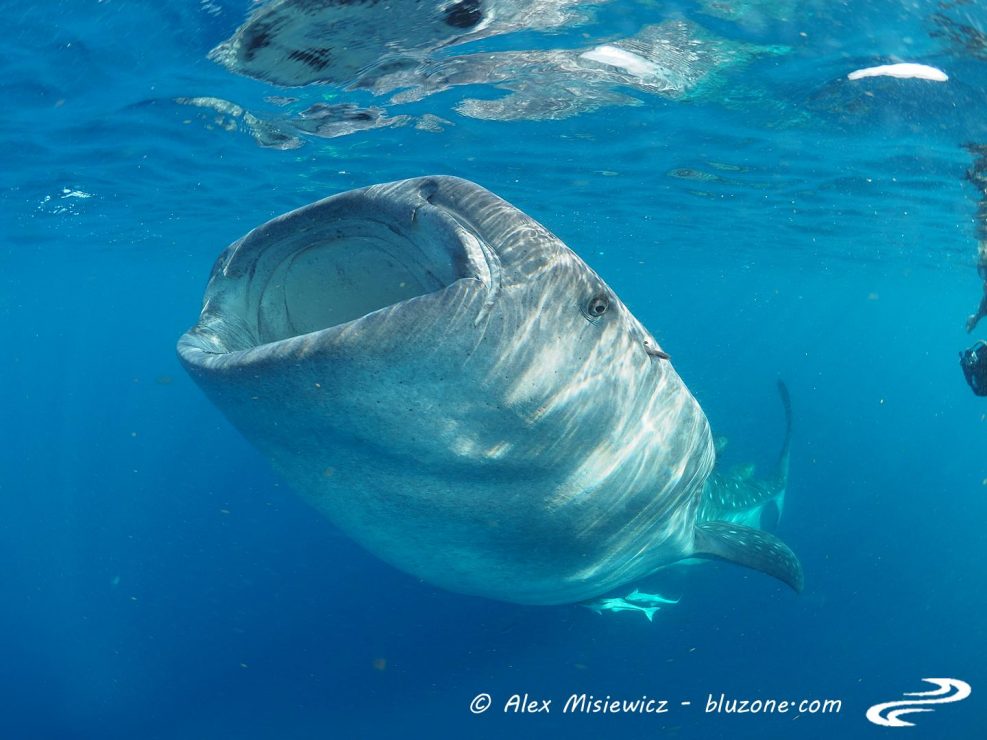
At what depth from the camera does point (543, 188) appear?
720 inches

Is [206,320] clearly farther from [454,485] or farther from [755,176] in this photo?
[755,176]

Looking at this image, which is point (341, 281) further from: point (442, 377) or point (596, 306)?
point (596, 306)

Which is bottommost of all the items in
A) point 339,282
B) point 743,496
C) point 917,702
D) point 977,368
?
point 917,702

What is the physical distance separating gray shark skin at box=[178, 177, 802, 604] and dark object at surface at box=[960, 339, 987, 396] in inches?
245

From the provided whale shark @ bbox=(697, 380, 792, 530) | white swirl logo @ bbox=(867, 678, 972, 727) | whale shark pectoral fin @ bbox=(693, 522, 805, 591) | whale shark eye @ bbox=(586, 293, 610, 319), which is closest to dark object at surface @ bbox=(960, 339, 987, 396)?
whale shark @ bbox=(697, 380, 792, 530)

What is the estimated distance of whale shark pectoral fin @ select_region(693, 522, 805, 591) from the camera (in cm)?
548

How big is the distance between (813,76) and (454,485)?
9.40 metres

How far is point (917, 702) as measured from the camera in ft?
39.1

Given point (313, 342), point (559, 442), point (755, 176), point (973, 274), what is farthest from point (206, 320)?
point (973, 274)

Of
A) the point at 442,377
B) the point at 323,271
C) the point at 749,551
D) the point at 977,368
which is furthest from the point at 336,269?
the point at 977,368

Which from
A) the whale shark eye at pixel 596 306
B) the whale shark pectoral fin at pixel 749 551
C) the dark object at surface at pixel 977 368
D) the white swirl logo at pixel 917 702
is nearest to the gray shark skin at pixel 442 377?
the whale shark eye at pixel 596 306

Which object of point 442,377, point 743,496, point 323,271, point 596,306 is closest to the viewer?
point 442,377

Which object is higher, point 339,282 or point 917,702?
point 339,282

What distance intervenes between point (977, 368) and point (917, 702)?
7.31 meters
